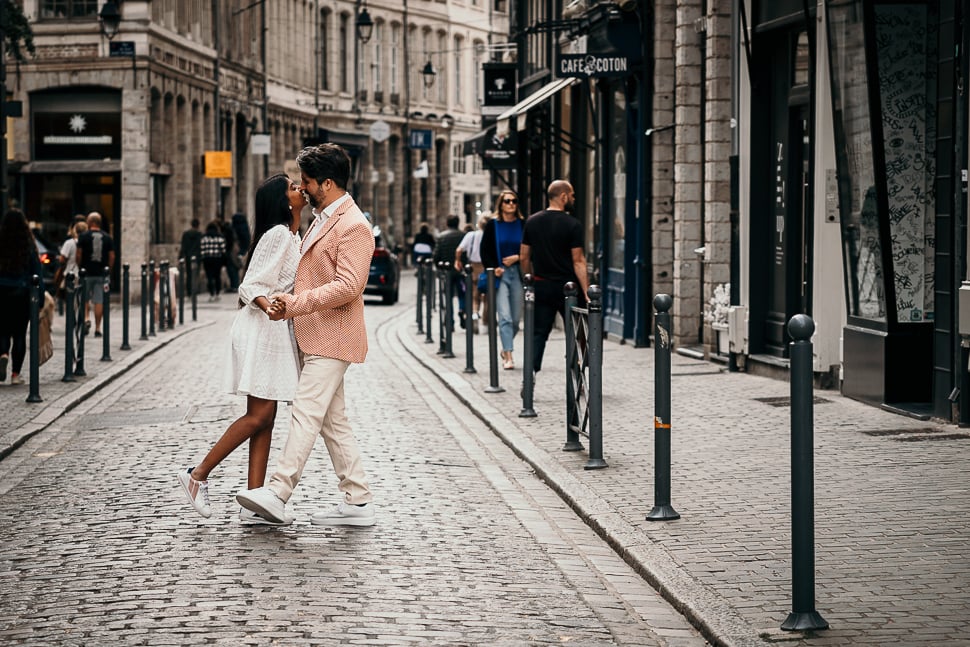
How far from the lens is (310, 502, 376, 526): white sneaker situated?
28.3 feet

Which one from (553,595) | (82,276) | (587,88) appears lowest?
(553,595)

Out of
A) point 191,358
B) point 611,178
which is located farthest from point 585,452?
point 611,178

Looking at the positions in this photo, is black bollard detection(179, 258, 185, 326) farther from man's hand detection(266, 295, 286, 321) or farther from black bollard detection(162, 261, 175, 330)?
man's hand detection(266, 295, 286, 321)

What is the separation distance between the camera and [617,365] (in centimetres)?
1866

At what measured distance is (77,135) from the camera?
3872cm

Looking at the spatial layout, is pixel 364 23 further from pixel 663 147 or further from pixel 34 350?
pixel 34 350

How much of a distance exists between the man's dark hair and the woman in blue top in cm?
955

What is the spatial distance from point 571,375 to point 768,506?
2.69 meters

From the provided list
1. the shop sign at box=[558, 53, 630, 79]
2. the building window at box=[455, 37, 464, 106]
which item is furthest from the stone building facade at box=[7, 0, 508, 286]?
the shop sign at box=[558, 53, 630, 79]

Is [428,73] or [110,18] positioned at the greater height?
[428,73]

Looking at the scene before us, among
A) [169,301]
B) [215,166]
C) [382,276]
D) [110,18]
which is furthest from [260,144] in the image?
[169,301]

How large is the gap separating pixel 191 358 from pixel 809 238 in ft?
29.2

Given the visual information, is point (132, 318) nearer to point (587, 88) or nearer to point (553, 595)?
point (587, 88)

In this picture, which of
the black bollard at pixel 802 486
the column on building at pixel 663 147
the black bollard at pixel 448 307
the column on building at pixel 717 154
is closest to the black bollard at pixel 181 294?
the black bollard at pixel 448 307
